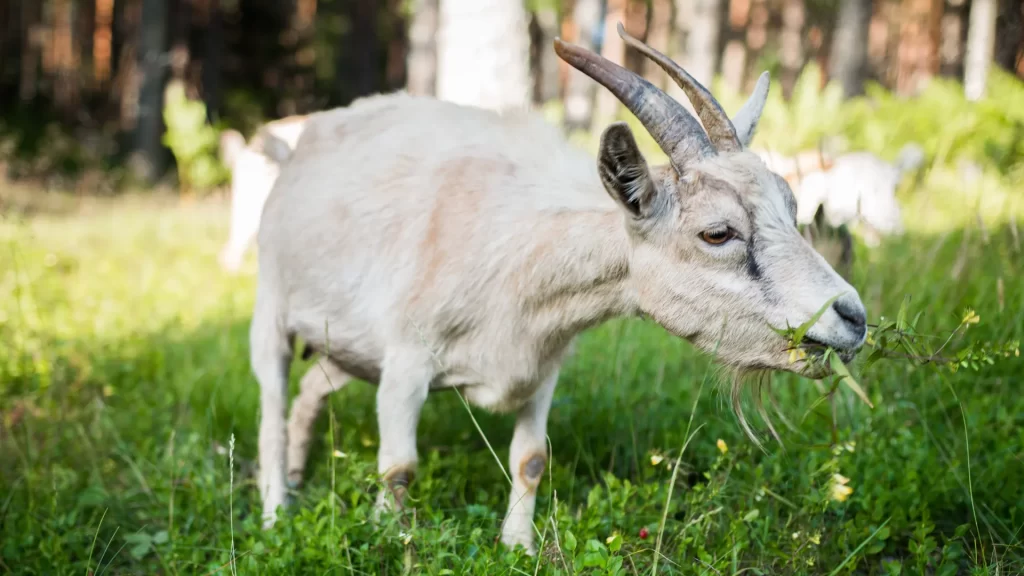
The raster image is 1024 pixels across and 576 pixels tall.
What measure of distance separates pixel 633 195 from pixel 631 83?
0.35 metres

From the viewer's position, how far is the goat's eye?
2691 millimetres

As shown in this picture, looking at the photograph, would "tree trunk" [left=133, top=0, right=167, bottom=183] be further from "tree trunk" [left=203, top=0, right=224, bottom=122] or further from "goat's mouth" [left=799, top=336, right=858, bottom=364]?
"goat's mouth" [left=799, top=336, right=858, bottom=364]

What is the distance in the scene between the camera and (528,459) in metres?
3.47

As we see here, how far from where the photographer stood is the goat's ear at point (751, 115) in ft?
10.4

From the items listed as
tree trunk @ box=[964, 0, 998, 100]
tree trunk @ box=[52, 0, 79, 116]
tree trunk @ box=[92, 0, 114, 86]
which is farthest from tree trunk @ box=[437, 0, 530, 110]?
tree trunk @ box=[92, 0, 114, 86]

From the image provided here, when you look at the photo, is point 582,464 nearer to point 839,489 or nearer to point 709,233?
point 839,489

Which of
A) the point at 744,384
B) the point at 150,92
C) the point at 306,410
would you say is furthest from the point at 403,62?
the point at 744,384

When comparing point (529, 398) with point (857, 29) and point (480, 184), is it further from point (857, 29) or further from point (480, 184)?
point (857, 29)

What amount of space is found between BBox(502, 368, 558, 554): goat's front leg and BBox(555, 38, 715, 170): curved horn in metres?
1.06

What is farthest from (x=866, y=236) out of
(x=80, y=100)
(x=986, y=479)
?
(x=80, y=100)

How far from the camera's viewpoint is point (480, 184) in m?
3.48

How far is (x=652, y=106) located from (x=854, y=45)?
13.9 metres

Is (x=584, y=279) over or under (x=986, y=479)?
over

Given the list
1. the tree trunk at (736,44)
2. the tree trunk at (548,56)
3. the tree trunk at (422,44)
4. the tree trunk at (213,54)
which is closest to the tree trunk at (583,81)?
the tree trunk at (548,56)
